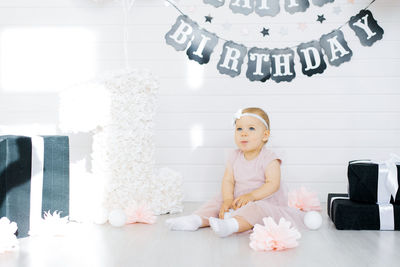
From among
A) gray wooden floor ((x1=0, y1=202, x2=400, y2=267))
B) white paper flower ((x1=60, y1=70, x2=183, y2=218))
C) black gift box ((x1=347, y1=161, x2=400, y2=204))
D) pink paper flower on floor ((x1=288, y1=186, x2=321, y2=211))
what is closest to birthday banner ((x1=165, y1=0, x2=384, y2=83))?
white paper flower ((x1=60, y1=70, x2=183, y2=218))

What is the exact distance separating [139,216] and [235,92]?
123 cm

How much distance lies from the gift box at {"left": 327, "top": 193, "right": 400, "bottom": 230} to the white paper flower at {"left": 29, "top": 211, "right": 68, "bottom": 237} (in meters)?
1.40

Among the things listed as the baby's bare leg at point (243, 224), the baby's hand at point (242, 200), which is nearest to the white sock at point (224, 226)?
the baby's bare leg at point (243, 224)

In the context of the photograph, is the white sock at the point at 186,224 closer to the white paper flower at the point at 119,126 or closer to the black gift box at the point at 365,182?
the white paper flower at the point at 119,126

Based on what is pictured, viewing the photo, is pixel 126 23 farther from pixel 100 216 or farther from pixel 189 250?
pixel 189 250

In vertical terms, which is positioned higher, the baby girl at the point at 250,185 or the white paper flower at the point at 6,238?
the baby girl at the point at 250,185

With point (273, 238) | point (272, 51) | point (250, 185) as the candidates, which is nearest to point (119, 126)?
point (250, 185)

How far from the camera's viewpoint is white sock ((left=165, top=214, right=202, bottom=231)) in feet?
8.29

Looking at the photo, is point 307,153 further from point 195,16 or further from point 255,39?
point 195,16

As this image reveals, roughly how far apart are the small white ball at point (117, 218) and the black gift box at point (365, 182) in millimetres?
1229

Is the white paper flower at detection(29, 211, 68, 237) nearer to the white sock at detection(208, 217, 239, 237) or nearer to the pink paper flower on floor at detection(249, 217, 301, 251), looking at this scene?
the white sock at detection(208, 217, 239, 237)

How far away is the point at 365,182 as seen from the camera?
2.57m

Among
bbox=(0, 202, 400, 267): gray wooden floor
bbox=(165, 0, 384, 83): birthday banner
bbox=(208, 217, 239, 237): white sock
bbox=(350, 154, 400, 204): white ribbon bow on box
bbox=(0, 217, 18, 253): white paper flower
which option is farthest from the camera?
bbox=(165, 0, 384, 83): birthday banner

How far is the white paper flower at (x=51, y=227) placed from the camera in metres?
2.43
